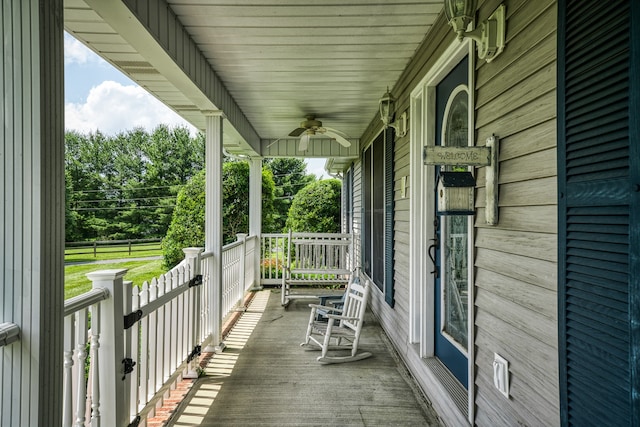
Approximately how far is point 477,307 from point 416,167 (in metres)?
1.42

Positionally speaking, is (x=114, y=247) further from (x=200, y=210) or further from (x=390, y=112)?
(x=390, y=112)

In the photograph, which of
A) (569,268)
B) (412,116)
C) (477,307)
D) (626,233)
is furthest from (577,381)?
(412,116)

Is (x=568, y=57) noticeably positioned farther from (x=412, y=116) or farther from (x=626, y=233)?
(x=412, y=116)

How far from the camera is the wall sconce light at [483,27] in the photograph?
1674mm

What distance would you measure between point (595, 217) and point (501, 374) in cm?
90

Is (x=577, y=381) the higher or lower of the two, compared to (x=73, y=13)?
lower

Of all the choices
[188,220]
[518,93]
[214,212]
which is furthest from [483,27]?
[188,220]

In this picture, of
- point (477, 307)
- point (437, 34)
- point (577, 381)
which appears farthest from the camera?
point (437, 34)

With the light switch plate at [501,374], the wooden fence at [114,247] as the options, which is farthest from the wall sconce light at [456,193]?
the wooden fence at [114,247]

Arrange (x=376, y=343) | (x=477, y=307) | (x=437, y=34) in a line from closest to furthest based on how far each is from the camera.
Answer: (x=477, y=307) → (x=437, y=34) → (x=376, y=343)

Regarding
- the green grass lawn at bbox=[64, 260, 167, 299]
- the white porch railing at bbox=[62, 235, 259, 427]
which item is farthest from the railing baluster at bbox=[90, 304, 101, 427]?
the green grass lawn at bbox=[64, 260, 167, 299]

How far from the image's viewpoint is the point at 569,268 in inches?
45.7

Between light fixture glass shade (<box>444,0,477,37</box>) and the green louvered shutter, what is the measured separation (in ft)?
2.01

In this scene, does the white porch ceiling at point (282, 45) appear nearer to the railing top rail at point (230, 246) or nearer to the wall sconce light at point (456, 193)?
the wall sconce light at point (456, 193)
